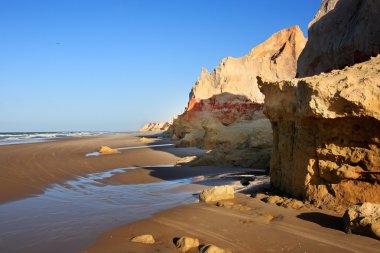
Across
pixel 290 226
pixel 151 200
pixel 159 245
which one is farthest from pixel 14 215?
pixel 290 226

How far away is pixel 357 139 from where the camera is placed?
4672mm

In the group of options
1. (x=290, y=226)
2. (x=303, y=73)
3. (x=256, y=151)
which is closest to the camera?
(x=290, y=226)

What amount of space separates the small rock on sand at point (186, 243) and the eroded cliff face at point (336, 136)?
88.4 inches

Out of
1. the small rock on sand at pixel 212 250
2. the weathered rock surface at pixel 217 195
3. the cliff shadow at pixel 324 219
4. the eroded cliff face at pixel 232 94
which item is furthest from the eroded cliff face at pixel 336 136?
the eroded cliff face at pixel 232 94

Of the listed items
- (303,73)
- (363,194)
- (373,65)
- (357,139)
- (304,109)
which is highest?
(303,73)

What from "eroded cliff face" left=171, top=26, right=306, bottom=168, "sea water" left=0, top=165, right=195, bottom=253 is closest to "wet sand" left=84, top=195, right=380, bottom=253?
"sea water" left=0, top=165, right=195, bottom=253

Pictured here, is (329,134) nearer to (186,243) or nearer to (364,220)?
(364,220)

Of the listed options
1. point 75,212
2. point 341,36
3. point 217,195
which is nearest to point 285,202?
point 217,195

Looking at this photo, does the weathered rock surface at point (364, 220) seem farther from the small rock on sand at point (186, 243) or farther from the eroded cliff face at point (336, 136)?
the small rock on sand at point (186, 243)

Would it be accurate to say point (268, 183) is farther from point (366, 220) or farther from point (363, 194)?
point (366, 220)

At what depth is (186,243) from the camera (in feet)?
12.4

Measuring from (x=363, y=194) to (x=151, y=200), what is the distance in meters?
3.67

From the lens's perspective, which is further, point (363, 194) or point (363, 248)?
point (363, 194)

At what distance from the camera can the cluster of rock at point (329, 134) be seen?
4.37 meters
